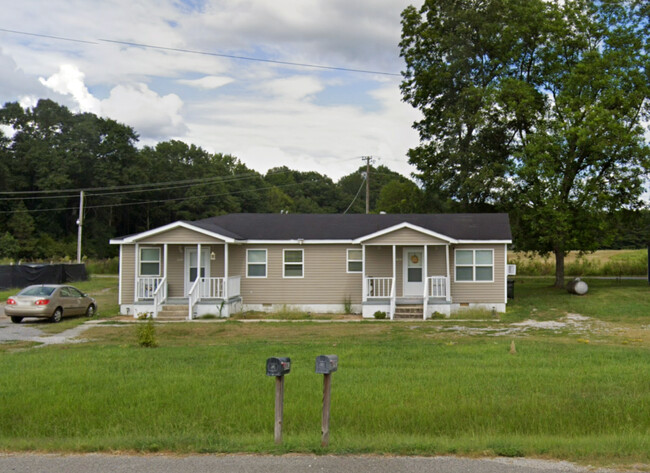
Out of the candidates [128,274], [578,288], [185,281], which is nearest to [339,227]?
[185,281]

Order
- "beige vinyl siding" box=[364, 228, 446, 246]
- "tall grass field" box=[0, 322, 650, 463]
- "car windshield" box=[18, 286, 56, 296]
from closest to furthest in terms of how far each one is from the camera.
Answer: "tall grass field" box=[0, 322, 650, 463]
"car windshield" box=[18, 286, 56, 296]
"beige vinyl siding" box=[364, 228, 446, 246]

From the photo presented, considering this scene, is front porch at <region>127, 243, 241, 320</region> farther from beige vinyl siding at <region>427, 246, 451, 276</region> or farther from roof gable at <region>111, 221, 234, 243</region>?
beige vinyl siding at <region>427, 246, 451, 276</region>

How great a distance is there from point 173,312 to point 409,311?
8.56m

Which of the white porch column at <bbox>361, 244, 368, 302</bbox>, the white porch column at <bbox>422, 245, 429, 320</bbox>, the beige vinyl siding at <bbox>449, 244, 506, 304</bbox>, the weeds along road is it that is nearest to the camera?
the weeds along road

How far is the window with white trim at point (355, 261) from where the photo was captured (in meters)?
25.3

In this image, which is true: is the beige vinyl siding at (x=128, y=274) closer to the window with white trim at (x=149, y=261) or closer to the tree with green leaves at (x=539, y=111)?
the window with white trim at (x=149, y=261)

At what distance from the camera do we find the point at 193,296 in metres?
23.3

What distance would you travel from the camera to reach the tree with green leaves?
30234 millimetres

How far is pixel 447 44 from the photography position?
115 ft

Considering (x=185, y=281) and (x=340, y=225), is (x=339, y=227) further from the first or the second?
(x=185, y=281)

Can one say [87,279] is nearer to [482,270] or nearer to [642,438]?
[482,270]

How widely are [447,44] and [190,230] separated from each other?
751 inches

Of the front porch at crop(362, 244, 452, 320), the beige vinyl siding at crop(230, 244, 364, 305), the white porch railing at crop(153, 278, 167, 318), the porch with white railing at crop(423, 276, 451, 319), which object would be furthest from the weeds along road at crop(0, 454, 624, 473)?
the beige vinyl siding at crop(230, 244, 364, 305)

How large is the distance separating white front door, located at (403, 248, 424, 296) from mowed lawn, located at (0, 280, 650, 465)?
10224mm
